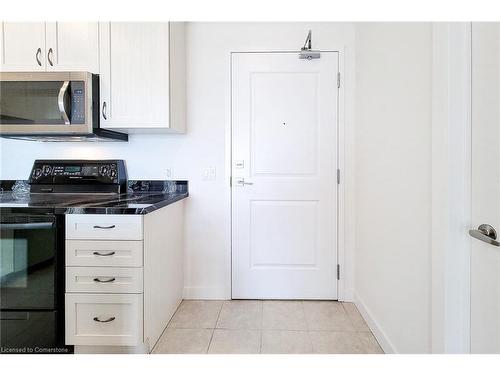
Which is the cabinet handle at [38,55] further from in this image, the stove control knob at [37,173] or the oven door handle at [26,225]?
the oven door handle at [26,225]

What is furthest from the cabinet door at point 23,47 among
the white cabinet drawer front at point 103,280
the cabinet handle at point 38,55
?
the white cabinet drawer front at point 103,280

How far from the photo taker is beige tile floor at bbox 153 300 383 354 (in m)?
1.63

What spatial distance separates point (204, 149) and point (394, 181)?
1405mm

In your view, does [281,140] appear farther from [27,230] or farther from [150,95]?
[27,230]

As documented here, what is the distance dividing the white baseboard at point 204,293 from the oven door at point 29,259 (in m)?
1.02

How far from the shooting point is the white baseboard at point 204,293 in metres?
2.25

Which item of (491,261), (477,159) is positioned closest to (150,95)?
(477,159)

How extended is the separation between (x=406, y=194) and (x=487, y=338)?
0.65m

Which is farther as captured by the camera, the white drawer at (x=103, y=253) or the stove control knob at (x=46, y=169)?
the stove control knob at (x=46, y=169)

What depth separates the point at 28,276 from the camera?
4.64ft

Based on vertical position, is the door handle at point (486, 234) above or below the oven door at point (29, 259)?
above

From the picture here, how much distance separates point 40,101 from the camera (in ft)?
5.86

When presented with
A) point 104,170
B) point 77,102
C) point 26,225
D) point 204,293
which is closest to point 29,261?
point 26,225

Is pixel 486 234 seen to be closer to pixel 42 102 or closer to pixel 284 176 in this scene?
pixel 284 176
